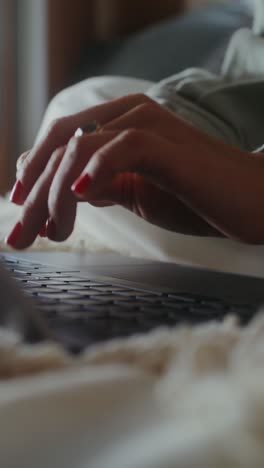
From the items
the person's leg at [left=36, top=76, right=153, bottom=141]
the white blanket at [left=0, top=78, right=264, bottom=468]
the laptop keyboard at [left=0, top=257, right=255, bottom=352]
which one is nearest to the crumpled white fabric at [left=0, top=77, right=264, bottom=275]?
the person's leg at [left=36, top=76, right=153, bottom=141]

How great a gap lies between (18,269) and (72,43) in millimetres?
1547

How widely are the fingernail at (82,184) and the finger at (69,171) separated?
0.09ft

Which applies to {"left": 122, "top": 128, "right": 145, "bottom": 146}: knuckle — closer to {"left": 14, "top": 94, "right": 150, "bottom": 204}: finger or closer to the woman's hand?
the woman's hand

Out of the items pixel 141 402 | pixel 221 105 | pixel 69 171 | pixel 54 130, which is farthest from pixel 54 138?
pixel 141 402

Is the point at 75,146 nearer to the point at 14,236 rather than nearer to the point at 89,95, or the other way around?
the point at 14,236

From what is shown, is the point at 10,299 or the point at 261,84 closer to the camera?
the point at 10,299

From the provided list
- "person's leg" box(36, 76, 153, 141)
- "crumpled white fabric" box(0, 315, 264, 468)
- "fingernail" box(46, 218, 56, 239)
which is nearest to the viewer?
"crumpled white fabric" box(0, 315, 264, 468)

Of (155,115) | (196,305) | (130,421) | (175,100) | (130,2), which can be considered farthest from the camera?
(130,2)

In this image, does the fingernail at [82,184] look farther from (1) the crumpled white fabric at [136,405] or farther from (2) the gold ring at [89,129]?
(1) the crumpled white fabric at [136,405]

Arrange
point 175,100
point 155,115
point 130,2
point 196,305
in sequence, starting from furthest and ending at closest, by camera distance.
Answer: point 130,2 → point 175,100 → point 155,115 → point 196,305

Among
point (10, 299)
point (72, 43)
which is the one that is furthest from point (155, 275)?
point (72, 43)

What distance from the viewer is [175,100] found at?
2.40ft

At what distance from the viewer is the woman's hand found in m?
0.44

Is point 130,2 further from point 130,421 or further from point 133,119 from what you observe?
point 130,421
